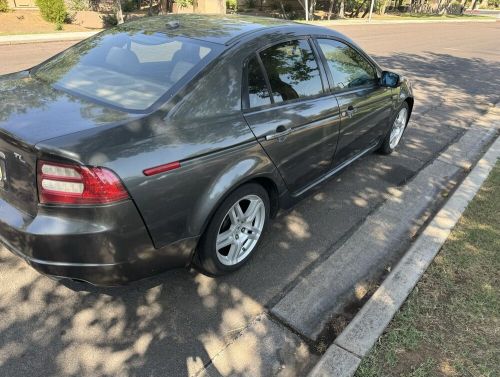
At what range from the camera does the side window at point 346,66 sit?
3.75 meters

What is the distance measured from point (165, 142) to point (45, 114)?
0.72 m

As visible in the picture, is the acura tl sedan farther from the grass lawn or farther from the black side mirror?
the grass lawn

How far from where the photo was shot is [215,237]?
2779mm

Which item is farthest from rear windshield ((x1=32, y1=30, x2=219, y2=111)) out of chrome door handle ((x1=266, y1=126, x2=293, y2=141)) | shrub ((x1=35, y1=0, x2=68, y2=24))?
shrub ((x1=35, y1=0, x2=68, y2=24))

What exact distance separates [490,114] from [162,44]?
6.99m

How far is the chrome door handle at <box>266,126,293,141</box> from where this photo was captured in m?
2.96

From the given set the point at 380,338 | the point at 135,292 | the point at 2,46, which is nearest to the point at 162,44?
the point at 135,292

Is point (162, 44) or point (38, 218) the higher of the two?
point (162, 44)

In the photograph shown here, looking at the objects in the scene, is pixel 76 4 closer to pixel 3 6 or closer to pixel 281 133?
pixel 3 6

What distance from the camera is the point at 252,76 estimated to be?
2914mm

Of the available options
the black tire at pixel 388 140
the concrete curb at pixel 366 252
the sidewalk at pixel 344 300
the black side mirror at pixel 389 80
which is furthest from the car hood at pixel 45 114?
the black tire at pixel 388 140

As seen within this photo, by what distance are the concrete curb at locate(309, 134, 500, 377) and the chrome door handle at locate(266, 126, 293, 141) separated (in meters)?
1.30

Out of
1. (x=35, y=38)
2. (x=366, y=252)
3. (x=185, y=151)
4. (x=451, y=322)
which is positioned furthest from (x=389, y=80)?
(x=35, y=38)

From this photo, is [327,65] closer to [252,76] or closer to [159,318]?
[252,76]
